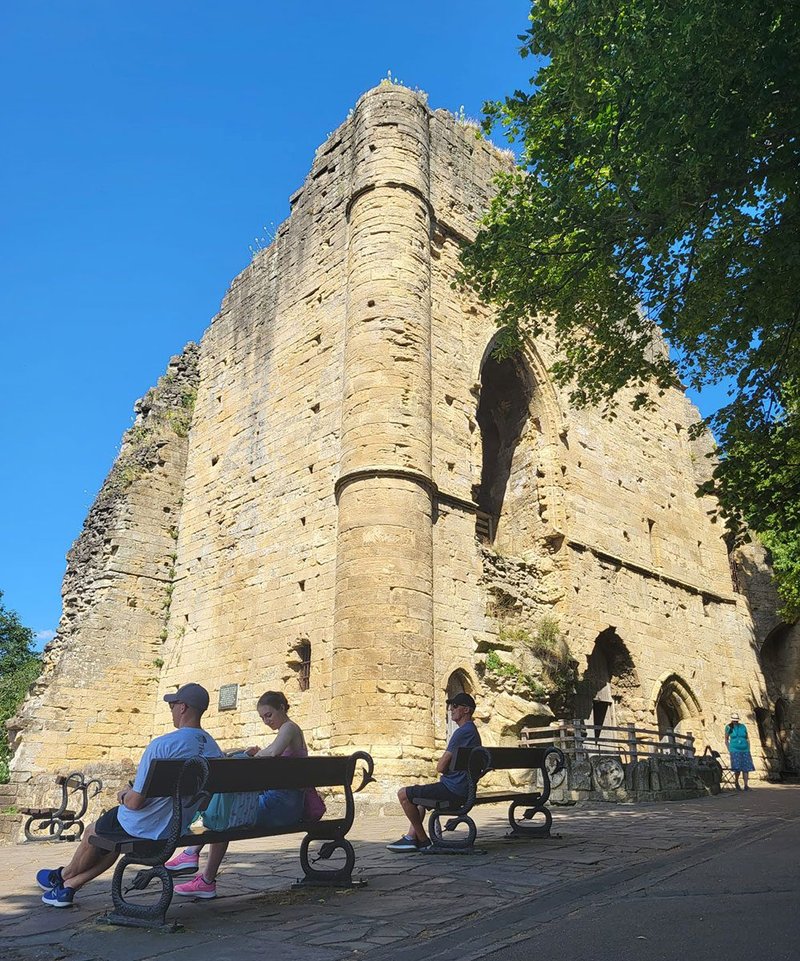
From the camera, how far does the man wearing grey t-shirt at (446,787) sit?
580cm

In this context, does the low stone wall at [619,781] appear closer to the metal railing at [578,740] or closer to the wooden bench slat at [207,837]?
the metal railing at [578,740]

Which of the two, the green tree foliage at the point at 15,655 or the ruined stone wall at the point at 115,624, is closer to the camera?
the ruined stone wall at the point at 115,624

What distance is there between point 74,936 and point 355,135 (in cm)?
1480

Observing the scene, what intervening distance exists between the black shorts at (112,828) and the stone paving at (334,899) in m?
0.39

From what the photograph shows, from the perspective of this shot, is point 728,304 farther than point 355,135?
No

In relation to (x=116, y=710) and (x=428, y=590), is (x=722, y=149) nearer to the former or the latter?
(x=428, y=590)

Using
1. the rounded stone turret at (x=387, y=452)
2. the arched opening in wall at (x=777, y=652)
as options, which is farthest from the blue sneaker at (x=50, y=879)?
the arched opening in wall at (x=777, y=652)

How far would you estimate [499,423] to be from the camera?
1814 centimetres

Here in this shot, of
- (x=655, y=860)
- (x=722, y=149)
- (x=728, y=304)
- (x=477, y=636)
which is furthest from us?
(x=477, y=636)

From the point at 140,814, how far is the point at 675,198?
21.1 ft

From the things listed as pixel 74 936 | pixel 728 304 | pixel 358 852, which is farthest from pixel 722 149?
pixel 74 936

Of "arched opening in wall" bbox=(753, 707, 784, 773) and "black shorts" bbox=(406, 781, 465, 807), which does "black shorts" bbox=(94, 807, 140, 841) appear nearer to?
"black shorts" bbox=(406, 781, 465, 807)

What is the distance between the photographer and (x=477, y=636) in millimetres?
13117

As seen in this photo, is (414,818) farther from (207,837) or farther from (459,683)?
(459,683)
